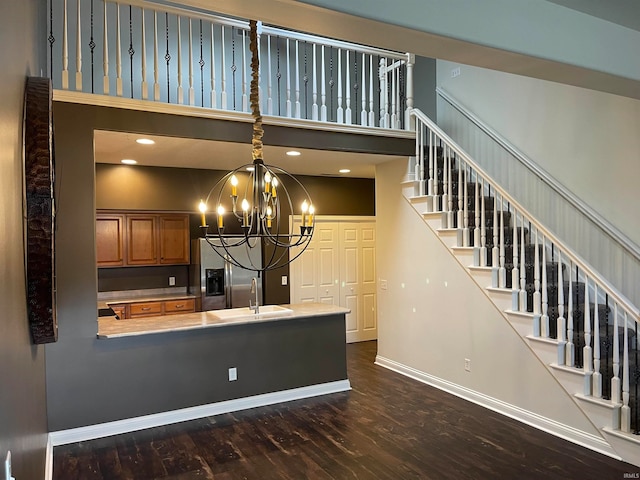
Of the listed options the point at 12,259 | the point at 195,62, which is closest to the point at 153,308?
the point at 195,62

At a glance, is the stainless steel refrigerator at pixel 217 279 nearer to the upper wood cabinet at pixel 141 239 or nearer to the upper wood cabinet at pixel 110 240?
the upper wood cabinet at pixel 141 239

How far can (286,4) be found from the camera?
1785mm

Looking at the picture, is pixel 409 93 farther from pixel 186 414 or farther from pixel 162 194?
pixel 186 414

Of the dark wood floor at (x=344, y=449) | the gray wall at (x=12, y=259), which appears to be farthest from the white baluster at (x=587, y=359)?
the gray wall at (x=12, y=259)

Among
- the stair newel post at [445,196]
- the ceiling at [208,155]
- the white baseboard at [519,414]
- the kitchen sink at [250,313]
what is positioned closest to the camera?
the white baseboard at [519,414]

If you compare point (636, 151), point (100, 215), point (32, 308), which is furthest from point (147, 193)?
point (636, 151)

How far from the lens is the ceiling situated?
4445 mm

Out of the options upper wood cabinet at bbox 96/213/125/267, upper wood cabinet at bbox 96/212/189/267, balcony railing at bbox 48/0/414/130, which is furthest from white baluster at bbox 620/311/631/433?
upper wood cabinet at bbox 96/213/125/267

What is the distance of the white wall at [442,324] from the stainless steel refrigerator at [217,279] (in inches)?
74.1

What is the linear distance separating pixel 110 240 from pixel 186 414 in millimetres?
2718

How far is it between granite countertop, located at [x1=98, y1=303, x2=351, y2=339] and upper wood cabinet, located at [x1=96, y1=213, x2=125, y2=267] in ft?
4.72

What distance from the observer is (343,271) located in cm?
745

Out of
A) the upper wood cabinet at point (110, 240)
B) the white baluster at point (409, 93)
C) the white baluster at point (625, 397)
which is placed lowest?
the white baluster at point (625, 397)

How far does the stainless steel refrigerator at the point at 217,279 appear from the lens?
6.20m
